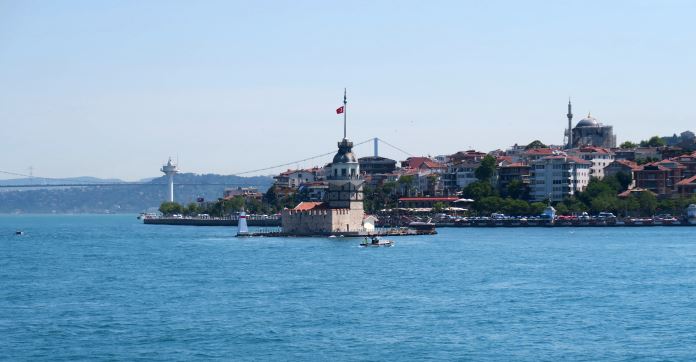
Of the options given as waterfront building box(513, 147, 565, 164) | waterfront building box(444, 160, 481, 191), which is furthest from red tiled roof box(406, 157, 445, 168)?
waterfront building box(513, 147, 565, 164)

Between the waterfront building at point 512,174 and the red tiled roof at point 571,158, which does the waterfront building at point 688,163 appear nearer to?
the red tiled roof at point 571,158

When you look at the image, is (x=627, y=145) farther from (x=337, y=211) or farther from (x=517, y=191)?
(x=337, y=211)

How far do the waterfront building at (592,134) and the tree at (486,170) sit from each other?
19.5 m

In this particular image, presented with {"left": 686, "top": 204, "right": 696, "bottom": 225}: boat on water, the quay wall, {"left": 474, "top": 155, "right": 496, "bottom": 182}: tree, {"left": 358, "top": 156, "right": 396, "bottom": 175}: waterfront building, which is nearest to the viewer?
{"left": 686, "top": 204, "right": 696, "bottom": 225}: boat on water

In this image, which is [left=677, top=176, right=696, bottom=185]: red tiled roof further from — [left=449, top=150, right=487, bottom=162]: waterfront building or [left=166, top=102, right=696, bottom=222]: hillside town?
[left=449, top=150, right=487, bottom=162]: waterfront building

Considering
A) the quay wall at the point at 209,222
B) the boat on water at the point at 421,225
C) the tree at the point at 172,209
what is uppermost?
the tree at the point at 172,209

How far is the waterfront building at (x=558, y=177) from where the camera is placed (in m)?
108

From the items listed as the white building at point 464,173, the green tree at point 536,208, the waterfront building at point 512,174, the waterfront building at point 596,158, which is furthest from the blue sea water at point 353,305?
the white building at point 464,173

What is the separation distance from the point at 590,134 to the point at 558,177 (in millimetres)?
25954

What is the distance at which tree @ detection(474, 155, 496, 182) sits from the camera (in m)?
114

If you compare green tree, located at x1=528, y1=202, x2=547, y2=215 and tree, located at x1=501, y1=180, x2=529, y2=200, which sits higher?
tree, located at x1=501, y1=180, x2=529, y2=200

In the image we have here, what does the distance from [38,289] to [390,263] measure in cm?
1601

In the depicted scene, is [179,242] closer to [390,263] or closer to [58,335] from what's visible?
[390,263]

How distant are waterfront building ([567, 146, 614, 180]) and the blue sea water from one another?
2054 inches
